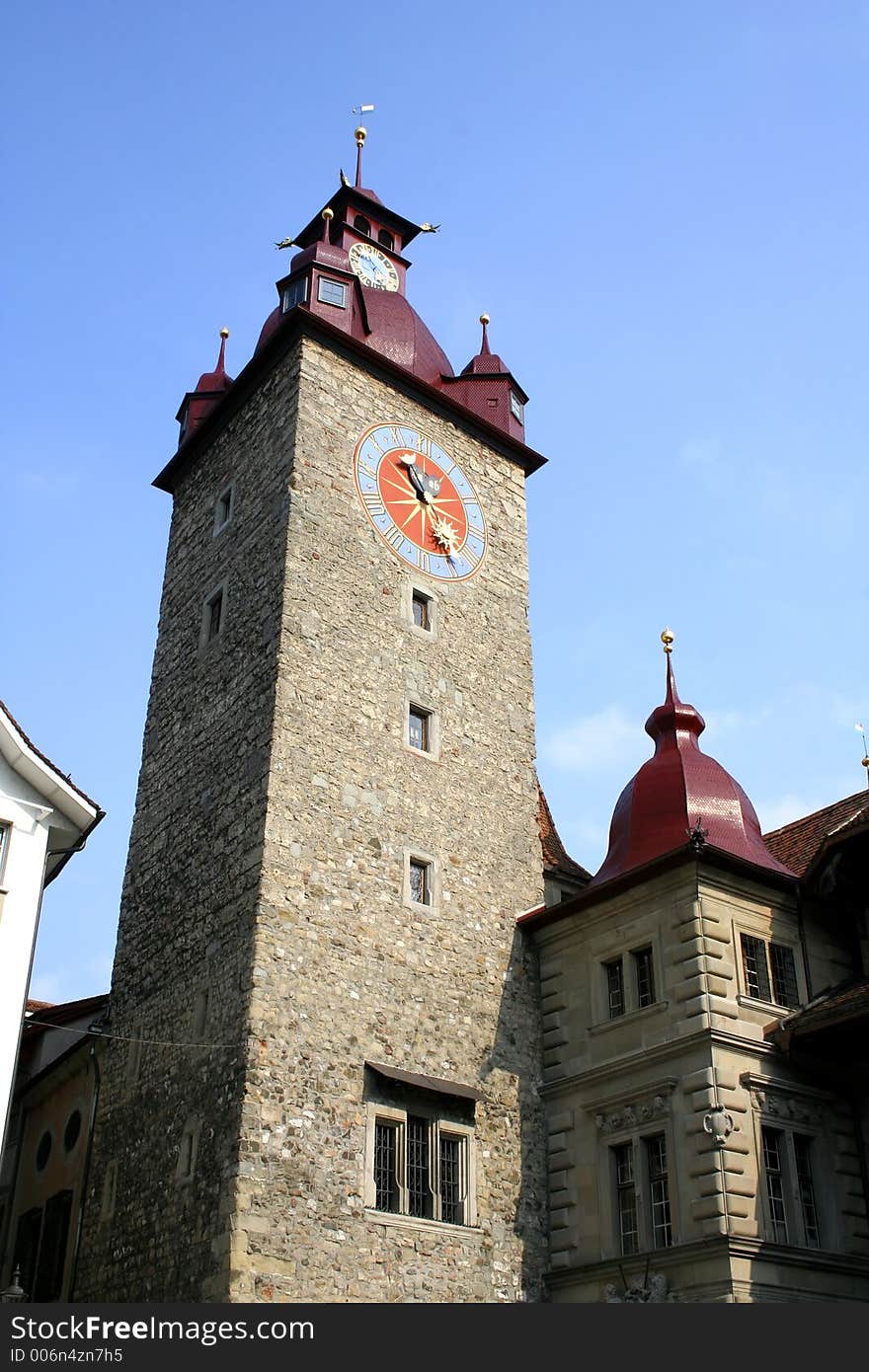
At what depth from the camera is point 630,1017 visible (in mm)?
19938

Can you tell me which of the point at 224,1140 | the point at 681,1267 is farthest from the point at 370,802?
the point at 681,1267

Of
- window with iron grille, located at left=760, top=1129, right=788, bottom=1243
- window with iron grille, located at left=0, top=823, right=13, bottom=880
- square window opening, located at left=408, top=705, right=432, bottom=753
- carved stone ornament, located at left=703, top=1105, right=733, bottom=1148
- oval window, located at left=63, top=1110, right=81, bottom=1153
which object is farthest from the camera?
oval window, located at left=63, top=1110, right=81, bottom=1153

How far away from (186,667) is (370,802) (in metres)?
5.10

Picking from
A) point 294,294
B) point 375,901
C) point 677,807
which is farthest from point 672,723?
point 294,294

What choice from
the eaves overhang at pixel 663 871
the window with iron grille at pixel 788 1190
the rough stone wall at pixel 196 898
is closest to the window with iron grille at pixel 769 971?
the eaves overhang at pixel 663 871

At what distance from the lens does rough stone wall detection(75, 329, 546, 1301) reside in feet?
59.0

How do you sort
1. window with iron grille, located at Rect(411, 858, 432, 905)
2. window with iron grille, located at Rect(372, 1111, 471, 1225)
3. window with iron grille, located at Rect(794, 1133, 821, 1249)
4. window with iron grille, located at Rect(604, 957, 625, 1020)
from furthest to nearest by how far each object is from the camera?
window with iron grille, located at Rect(411, 858, 432, 905) < window with iron grille, located at Rect(604, 957, 625, 1020) < window with iron grille, located at Rect(372, 1111, 471, 1225) < window with iron grille, located at Rect(794, 1133, 821, 1249)

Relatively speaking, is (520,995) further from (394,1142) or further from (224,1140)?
(224,1140)

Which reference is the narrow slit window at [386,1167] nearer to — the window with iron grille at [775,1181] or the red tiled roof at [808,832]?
the window with iron grille at [775,1181]

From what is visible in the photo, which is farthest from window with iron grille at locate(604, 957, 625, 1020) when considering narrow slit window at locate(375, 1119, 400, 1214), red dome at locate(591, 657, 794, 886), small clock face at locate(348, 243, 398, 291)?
small clock face at locate(348, 243, 398, 291)

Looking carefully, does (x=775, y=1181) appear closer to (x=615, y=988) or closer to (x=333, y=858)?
(x=615, y=988)

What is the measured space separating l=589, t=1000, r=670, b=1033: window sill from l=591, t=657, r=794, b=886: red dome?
2.10 meters

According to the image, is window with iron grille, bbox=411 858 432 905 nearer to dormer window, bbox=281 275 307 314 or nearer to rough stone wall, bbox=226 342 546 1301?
rough stone wall, bbox=226 342 546 1301

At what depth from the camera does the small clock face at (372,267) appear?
28.9 meters
